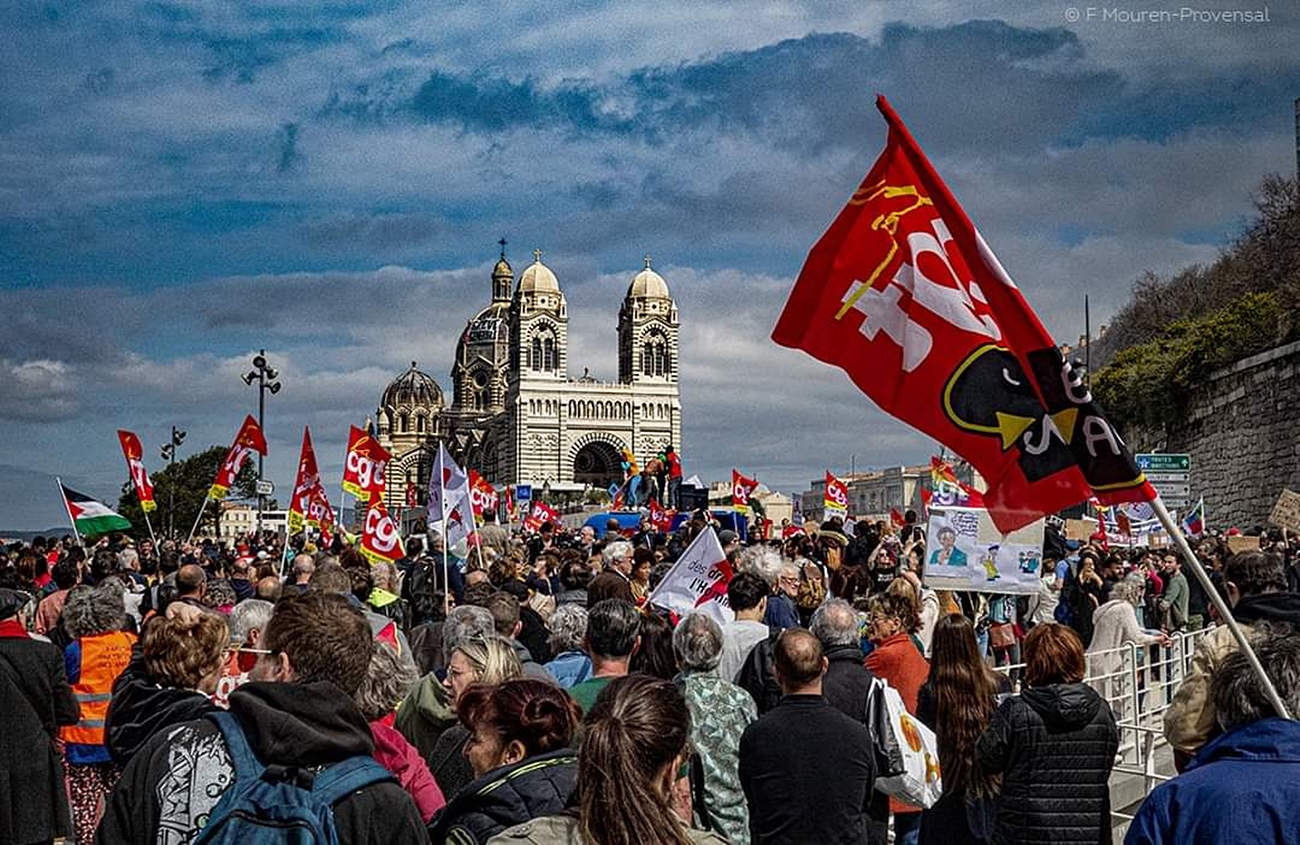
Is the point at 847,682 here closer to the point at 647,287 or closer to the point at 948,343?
the point at 948,343

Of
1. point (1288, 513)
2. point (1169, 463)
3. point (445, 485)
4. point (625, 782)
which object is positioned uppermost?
point (1169, 463)

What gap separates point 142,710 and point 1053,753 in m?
3.05

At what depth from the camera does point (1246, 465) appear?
30516mm

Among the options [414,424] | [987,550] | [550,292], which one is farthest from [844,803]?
[414,424]

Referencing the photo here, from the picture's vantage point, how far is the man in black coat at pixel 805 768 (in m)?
4.75

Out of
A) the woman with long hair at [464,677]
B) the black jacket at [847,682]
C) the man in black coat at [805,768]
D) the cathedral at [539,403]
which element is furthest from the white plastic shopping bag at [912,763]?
the cathedral at [539,403]

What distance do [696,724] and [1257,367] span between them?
2845 cm

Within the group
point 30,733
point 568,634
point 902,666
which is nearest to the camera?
point 30,733

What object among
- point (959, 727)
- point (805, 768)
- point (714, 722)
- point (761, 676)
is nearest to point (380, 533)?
point (761, 676)

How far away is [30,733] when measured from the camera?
233 inches

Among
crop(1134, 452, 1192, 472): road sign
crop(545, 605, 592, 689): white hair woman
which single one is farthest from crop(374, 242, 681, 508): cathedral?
crop(545, 605, 592, 689): white hair woman

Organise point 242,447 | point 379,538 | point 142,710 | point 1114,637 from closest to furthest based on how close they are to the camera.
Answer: point 142,710 < point 1114,637 < point 379,538 < point 242,447

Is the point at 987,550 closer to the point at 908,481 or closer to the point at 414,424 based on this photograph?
the point at 908,481

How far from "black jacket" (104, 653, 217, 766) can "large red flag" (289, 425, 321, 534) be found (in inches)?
547
